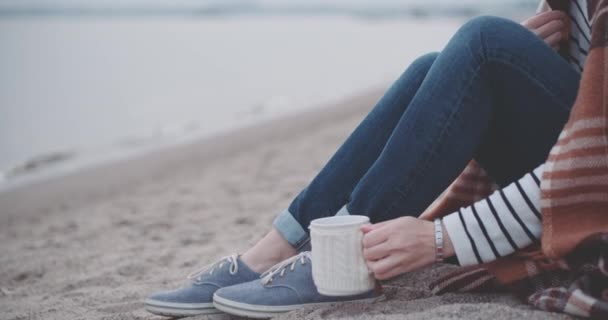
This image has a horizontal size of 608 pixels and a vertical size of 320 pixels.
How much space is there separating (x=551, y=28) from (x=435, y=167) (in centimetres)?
43

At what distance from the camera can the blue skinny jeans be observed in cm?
132

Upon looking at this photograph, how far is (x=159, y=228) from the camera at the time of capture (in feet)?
9.42

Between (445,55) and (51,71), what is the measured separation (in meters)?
14.7

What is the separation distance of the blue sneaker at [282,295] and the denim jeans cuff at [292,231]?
67mm

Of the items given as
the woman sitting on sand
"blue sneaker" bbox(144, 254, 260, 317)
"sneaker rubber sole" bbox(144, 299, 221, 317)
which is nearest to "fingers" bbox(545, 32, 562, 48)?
the woman sitting on sand

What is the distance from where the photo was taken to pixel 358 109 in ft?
22.3

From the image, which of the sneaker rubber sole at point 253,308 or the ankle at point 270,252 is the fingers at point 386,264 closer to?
the sneaker rubber sole at point 253,308

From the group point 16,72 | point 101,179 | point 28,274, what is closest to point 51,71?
point 16,72

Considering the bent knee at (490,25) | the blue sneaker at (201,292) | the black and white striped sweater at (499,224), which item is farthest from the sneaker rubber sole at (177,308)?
the bent knee at (490,25)

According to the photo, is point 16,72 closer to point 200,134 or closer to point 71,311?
point 200,134

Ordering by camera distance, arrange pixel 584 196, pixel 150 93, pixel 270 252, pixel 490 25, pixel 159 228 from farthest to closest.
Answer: pixel 150 93, pixel 159 228, pixel 270 252, pixel 490 25, pixel 584 196

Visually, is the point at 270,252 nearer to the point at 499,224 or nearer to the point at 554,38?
the point at 499,224

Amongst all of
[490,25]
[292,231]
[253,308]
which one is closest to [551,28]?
[490,25]

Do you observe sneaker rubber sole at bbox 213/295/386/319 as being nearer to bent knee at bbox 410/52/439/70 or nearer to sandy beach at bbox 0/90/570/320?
sandy beach at bbox 0/90/570/320
